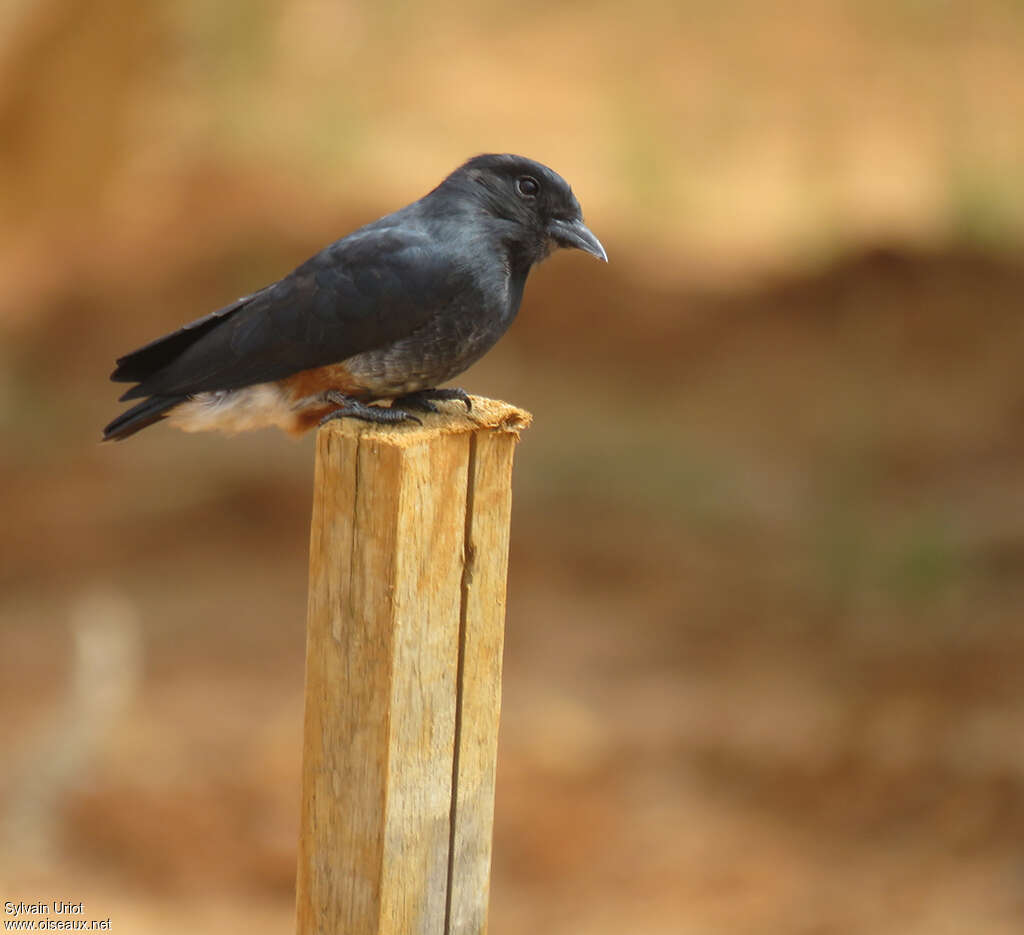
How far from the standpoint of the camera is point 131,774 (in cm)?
831

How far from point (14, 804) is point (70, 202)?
431 cm

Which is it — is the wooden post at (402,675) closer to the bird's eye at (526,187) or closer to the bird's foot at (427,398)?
the bird's foot at (427,398)

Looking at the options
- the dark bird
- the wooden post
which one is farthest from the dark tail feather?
the wooden post

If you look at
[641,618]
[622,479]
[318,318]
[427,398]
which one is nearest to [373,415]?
[427,398]

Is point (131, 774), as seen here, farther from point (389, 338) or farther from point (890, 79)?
point (890, 79)

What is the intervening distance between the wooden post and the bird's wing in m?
0.53

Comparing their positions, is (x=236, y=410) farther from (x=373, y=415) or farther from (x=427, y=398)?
(x=373, y=415)

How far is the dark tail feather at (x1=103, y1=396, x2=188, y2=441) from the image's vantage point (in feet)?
13.1

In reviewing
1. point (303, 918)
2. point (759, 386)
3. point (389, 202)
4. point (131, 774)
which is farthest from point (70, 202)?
point (303, 918)

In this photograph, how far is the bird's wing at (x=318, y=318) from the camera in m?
3.74

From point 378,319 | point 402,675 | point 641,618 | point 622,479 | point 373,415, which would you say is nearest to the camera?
point 402,675

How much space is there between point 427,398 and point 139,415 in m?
0.85

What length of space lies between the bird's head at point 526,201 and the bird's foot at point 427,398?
0.49 metres

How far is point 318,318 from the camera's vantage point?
381 cm
